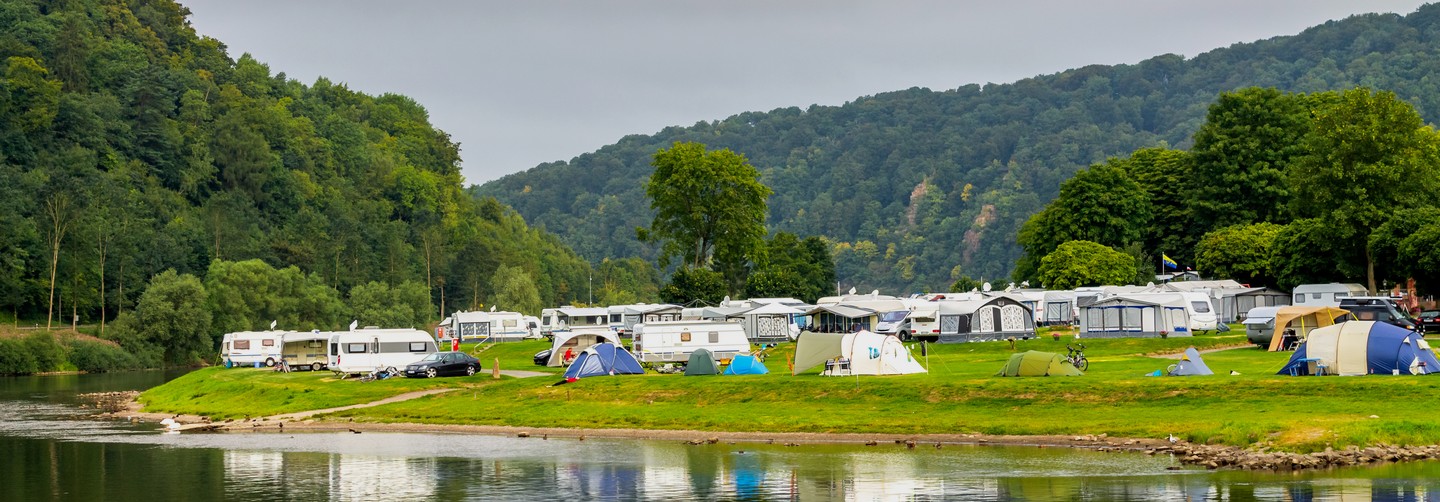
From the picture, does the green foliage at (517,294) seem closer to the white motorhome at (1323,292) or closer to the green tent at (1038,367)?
the white motorhome at (1323,292)

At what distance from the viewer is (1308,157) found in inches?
3415

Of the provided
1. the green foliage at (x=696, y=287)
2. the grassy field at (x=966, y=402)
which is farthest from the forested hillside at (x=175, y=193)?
the grassy field at (x=966, y=402)

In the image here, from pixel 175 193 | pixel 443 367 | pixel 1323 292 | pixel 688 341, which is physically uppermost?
pixel 175 193

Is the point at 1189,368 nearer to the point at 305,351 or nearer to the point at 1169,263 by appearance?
the point at 305,351

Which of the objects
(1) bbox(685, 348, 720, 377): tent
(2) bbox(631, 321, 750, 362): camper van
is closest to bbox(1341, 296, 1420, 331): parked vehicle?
(2) bbox(631, 321, 750, 362): camper van

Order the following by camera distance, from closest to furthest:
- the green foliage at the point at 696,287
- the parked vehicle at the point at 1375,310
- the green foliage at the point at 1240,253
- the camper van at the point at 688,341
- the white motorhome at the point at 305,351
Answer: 1. the parked vehicle at the point at 1375,310
2. the camper van at the point at 688,341
3. the white motorhome at the point at 305,351
4. the green foliage at the point at 1240,253
5. the green foliage at the point at 696,287

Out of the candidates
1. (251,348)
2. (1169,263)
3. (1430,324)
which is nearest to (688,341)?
(1430,324)

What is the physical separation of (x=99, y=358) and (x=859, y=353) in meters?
78.4

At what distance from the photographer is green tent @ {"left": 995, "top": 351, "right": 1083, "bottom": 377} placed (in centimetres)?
5022

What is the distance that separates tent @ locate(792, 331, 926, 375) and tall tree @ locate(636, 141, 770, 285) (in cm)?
5970

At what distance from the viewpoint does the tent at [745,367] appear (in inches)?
2383

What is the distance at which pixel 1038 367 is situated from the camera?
1980 inches

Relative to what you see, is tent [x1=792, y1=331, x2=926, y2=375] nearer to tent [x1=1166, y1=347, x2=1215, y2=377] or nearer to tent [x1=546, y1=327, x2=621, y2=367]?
tent [x1=1166, y1=347, x2=1215, y2=377]

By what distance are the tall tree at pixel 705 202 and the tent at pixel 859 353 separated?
59704 mm
